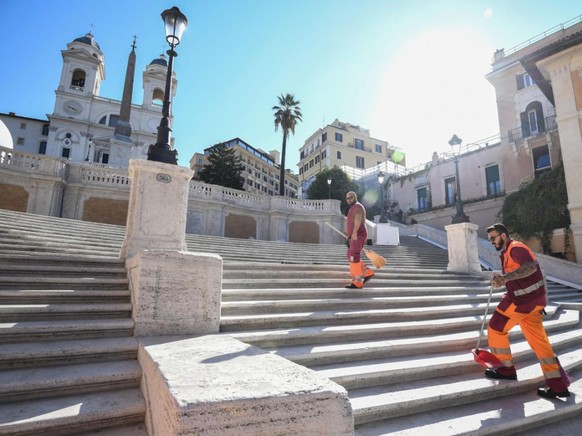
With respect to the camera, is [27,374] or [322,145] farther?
[322,145]

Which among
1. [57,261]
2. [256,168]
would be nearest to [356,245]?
[57,261]

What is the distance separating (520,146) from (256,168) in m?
51.7

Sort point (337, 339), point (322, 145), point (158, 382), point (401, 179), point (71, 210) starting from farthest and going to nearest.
Result: point (322, 145), point (401, 179), point (71, 210), point (337, 339), point (158, 382)

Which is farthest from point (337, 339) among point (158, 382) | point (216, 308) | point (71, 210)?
point (71, 210)

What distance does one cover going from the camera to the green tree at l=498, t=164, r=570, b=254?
1675cm

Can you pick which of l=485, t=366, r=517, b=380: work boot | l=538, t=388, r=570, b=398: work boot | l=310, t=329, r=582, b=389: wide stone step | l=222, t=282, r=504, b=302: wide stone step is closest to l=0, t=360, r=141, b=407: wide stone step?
l=310, t=329, r=582, b=389: wide stone step

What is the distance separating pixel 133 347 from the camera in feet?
9.61

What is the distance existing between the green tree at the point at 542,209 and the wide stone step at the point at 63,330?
63.6 ft

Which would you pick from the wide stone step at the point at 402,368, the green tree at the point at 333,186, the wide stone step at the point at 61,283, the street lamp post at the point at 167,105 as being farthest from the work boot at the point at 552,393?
the green tree at the point at 333,186

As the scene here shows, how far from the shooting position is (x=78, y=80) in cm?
4512

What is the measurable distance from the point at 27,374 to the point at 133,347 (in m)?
0.75

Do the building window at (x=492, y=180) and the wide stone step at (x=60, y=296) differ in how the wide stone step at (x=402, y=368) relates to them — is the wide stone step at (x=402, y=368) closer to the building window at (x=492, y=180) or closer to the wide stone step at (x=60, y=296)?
the wide stone step at (x=60, y=296)

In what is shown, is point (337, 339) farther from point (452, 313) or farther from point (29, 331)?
point (29, 331)

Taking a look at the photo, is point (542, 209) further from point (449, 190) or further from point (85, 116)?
point (85, 116)
